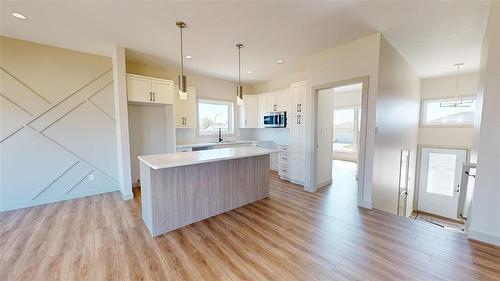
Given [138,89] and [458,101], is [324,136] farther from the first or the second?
[138,89]

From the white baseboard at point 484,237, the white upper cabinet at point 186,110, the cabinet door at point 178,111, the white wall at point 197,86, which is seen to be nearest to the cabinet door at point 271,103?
the white wall at point 197,86

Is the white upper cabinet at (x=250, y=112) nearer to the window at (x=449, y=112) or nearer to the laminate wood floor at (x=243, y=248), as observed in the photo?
the laminate wood floor at (x=243, y=248)

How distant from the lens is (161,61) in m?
4.16

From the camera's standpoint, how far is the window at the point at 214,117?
5.47 m

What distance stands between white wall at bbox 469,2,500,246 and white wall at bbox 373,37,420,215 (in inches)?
43.6

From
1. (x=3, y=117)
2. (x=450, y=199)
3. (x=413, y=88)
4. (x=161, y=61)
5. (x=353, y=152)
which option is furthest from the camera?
(x=353, y=152)

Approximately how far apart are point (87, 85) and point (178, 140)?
2.11m

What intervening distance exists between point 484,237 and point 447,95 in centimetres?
484

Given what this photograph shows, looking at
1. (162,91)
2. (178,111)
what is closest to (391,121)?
(178,111)

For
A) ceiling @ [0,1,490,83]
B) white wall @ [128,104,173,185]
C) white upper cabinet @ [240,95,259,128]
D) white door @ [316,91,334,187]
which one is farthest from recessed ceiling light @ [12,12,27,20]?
white door @ [316,91,334,187]

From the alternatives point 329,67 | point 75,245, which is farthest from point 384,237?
point 75,245

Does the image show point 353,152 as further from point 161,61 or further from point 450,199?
point 161,61

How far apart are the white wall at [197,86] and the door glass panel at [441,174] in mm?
5872

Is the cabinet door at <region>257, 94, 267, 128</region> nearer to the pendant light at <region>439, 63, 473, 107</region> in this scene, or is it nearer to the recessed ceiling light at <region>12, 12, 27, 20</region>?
the recessed ceiling light at <region>12, 12, 27, 20</region>
